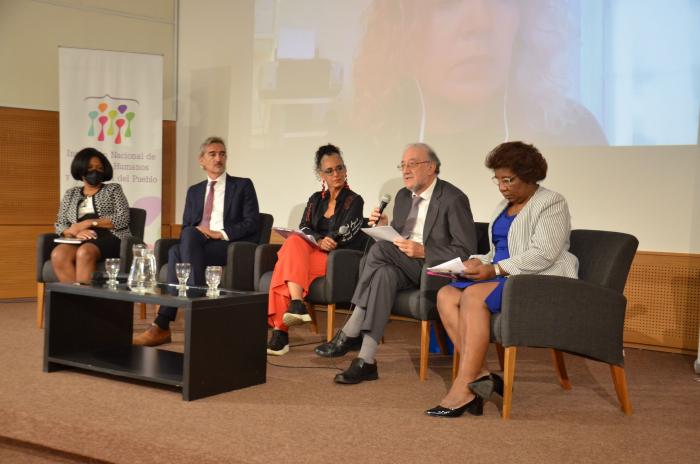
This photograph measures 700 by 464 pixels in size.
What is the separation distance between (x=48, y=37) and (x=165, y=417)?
→ 195 inches

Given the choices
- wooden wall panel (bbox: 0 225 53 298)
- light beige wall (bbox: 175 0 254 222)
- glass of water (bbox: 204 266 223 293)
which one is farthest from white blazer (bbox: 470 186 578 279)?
wooden wall panel (bbox: 0 225 53 298)

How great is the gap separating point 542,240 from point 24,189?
4980 millimetres

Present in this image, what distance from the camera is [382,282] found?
4.11m

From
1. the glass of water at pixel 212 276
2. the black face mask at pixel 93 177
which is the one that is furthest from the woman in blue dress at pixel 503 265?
the black face mask at pixel 93 177

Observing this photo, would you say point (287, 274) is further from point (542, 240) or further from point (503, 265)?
point (542, 240)

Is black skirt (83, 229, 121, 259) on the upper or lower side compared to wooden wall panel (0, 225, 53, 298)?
upper

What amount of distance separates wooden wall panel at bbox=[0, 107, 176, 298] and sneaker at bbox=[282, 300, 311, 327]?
3341 mm

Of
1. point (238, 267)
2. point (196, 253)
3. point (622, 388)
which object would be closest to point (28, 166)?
point (196, 253)

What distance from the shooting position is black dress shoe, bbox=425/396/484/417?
3299 millimetres

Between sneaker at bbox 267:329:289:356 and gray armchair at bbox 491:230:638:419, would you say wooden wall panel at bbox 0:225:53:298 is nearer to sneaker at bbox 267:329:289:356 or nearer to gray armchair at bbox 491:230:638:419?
sneaker at bbox 267:329:289:356

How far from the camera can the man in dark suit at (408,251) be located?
13.3 ft

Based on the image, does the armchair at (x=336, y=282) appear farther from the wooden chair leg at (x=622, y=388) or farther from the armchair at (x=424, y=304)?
the wooden chair leg at (x=622, y=388)

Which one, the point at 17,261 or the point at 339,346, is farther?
the point at 17,261

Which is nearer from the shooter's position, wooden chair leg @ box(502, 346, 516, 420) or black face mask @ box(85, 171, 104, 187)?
wooden chair leg @ box(502, 346, 516, 420)
